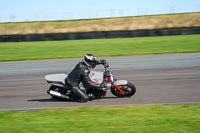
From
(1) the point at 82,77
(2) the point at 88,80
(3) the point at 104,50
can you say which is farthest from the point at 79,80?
(3) the point at 104,50

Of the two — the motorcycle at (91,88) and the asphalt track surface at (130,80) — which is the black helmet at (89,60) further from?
the asphalt track surface at (130,80)

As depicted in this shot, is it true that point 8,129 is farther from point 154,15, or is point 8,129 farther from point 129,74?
point 154,15

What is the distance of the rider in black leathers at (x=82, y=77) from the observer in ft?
26.7

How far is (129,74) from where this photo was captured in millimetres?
12719

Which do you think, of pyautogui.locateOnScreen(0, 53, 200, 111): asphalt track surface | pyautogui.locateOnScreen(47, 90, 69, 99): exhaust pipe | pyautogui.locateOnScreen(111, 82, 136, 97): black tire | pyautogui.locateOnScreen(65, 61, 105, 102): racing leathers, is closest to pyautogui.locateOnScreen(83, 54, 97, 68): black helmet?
pyautogui.locateOnScreen(65, 61, 105, 102): racing leathers

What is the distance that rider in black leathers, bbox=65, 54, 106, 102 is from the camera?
8141 millimetres

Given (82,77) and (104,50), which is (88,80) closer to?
(82,77)

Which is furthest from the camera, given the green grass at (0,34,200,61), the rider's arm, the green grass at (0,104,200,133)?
the green grass at (0,34,200,61)

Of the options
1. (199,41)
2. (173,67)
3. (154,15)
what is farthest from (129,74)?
(154,15)

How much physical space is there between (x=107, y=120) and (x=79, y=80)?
2288 millimetres

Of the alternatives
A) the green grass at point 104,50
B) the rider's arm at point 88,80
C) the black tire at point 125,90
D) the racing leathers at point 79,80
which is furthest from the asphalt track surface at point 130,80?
the green grass at point 104,50

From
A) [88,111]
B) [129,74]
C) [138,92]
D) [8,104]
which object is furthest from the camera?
[129,74]

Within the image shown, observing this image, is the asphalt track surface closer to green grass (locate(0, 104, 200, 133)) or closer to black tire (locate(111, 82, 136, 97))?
black tire (locate(111, 82, 136, 97))

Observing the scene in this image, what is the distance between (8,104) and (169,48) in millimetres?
13815
